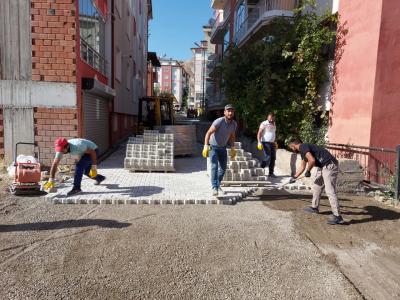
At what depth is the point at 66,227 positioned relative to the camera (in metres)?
5.06

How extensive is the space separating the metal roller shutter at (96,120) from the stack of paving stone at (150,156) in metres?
1.47

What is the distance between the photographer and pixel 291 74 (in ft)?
40.8

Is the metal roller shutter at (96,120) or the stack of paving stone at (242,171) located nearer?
the stack of paving stone at (242,171)

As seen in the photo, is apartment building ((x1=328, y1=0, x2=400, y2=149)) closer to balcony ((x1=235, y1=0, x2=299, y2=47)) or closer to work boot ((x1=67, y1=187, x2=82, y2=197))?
balcony ((x1=235, y1=0, x2=299, y2=47))

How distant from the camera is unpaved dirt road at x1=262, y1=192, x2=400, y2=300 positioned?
371 centimetres

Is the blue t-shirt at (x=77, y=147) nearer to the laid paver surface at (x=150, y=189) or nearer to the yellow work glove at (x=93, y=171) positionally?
the yellow work glove at (x=93, y=171)

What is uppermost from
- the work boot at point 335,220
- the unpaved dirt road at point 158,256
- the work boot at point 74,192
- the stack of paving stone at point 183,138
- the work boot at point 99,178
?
the stack of paving stone at point 183,138

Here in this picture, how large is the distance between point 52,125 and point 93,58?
3388 mm

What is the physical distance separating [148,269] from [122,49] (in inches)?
629

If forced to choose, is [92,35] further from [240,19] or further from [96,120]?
[240,19]

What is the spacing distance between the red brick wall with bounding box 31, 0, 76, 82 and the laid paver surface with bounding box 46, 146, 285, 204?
2.92 meters

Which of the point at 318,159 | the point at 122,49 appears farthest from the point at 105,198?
the point at 122,49

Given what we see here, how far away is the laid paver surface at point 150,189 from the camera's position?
6.49 meters

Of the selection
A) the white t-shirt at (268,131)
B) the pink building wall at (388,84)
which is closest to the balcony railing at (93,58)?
the white t-shirt at (268,131)
